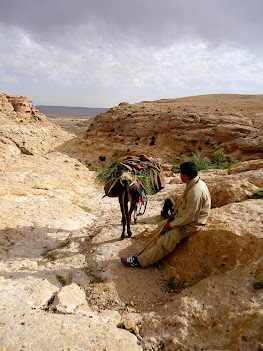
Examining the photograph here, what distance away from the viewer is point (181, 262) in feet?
12.1

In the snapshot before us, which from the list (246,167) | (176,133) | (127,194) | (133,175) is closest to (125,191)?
(127,194)

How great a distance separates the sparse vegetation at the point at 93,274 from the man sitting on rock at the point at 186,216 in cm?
82

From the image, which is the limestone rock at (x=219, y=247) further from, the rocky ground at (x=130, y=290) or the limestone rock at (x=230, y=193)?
the limestone rock at (x=230, y=193)

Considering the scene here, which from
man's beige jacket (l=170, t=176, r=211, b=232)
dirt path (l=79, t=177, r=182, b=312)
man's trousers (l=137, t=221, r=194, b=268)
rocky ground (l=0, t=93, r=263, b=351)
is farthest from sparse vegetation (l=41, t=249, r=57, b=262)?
man's beige jacket (l=170, t=176, r=211, b=232)

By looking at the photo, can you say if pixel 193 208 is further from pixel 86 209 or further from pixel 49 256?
pixel 86 209

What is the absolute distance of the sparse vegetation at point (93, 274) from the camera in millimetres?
3712

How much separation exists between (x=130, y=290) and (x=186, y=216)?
1.56 meters

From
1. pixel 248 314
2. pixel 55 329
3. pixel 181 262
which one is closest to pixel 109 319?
pixel 55 329

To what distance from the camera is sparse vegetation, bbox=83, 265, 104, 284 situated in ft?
12.2

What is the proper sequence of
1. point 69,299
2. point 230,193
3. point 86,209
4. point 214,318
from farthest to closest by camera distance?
point 86,209 < point 230,193 < point 69,299 < point 214,318

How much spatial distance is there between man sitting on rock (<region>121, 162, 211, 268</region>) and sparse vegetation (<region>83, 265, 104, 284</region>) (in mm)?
824

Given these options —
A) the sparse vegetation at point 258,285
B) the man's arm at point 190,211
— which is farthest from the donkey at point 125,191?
the sparse vegetation at point 258,285

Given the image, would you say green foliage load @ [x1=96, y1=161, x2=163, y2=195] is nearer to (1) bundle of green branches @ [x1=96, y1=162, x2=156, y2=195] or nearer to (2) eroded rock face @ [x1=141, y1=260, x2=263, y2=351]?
(1) bundle of green branches @ [x1=96, y1=162, x2=156, y2=195]

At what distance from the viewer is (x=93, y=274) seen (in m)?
3.93
